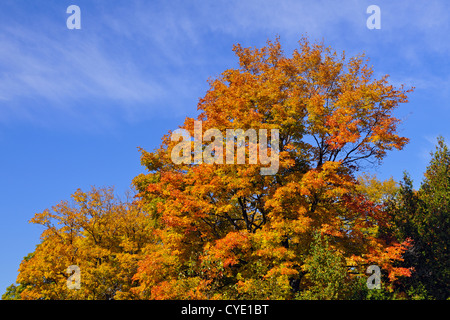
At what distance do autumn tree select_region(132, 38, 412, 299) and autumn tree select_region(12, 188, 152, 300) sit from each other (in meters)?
5.78

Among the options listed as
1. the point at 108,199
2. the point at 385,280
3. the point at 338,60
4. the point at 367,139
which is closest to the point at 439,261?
the point at 385,280

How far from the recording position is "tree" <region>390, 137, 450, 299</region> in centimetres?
2647

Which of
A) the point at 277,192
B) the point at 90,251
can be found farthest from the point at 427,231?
A: the point at 90,251

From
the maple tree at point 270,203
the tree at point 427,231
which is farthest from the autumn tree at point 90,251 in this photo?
the tree at point 427,231

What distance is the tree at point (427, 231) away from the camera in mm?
26469

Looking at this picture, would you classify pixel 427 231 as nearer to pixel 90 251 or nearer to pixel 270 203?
pixel 270 203

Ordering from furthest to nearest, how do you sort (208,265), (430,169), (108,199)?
(108,199) < (430,169) < (208,265)

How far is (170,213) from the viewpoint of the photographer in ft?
80.4

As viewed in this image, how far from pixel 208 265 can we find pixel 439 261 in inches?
658

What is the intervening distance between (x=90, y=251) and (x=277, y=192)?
785 inches

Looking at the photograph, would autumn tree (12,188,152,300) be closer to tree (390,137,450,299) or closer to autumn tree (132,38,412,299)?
autumn tree (132,38,412,299)

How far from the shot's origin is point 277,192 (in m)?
22.4

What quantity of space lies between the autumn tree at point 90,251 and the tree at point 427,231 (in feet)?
62.1
